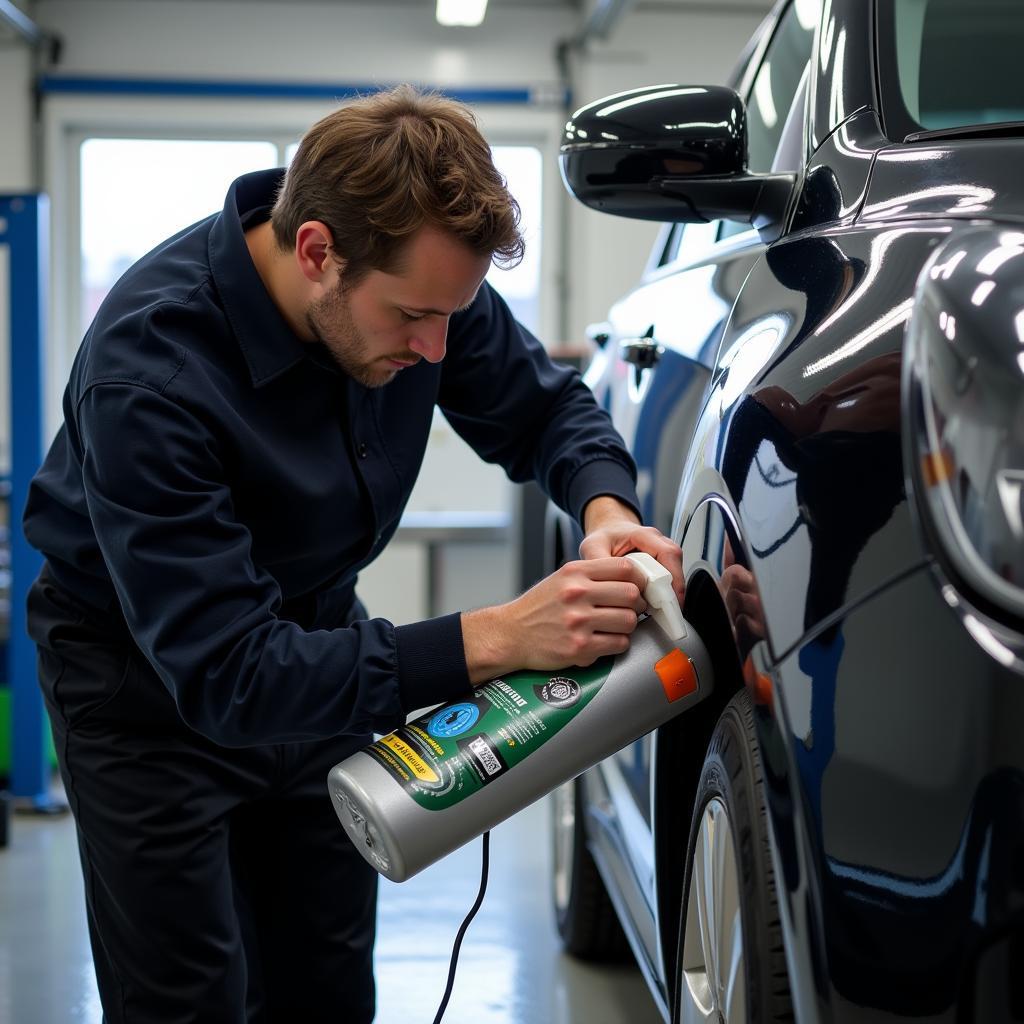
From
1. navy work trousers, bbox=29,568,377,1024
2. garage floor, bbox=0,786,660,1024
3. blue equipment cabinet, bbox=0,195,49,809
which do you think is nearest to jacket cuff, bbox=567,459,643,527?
navy work trousers, bbox=29,568,377,1024

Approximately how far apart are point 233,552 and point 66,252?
7147mm

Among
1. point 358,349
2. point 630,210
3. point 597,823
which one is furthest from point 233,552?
point 597,823

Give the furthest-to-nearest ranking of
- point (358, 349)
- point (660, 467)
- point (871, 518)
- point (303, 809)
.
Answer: point (303, 809)
point (660, 467)
point (358, 349)
point (871, 518)

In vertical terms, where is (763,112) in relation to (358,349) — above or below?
above

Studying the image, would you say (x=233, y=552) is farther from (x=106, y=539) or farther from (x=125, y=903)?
(x=125, y=903)

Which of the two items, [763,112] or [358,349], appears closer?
[358,349]

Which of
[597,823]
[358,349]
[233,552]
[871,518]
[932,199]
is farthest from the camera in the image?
[597,823]

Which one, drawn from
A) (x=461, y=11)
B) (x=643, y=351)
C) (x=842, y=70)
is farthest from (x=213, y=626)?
(x=461, y=11)

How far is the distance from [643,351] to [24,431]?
2.81 m

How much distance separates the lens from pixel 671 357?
1.61 m

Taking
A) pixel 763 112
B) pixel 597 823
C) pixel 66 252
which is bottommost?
pixel 597 823

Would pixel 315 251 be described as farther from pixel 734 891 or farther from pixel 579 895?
pixel 579 895

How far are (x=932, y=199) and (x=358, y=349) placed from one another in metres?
0.65

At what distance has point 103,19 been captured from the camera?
7.48 meters
